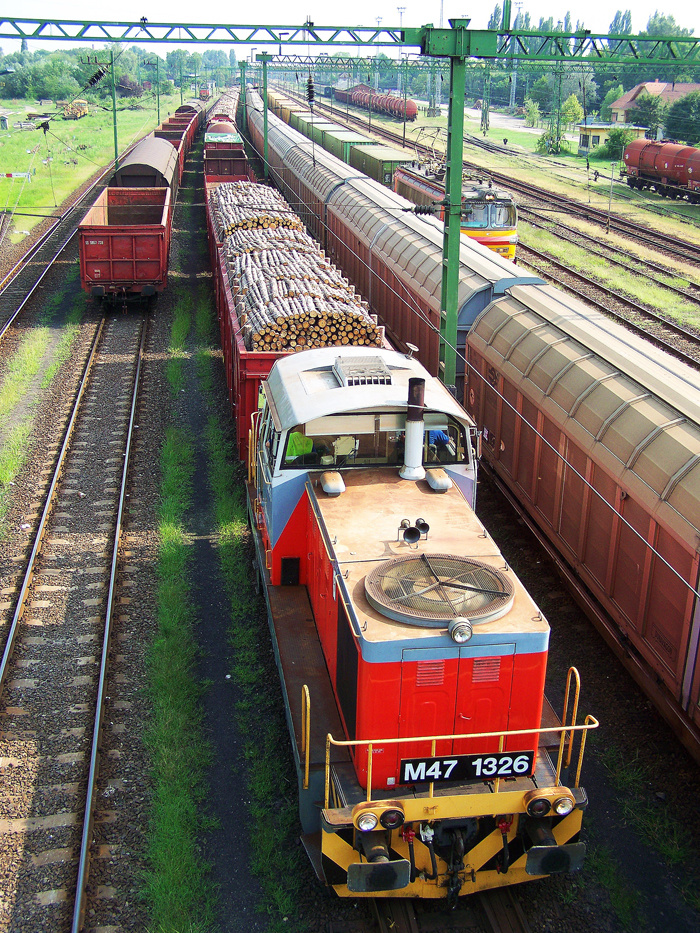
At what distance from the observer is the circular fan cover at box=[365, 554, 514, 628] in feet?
23.5

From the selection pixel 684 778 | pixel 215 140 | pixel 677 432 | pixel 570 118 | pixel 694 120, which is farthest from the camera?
pixel 570 118

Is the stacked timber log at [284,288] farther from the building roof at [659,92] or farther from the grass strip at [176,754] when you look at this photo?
the building roof at [659,92]

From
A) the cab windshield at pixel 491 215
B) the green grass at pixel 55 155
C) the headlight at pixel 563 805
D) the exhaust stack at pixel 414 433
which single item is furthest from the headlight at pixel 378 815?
the green grass at pixel 55 155

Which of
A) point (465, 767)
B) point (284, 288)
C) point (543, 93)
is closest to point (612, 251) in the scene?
point (284, 288)

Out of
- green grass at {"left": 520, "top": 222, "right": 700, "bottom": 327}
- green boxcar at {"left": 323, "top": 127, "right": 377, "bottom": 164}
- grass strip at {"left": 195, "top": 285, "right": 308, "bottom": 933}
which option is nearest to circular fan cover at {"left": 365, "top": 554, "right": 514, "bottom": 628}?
grass strip at {"left": 195, "top": 285, "right": 308, "bottom": 933}

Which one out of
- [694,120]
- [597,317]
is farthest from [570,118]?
[597,317]

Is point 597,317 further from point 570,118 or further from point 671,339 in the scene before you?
point 570,118

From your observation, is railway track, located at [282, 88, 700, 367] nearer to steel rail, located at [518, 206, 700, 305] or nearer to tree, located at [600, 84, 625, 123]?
steel rail, located at [518, 206, 700, 305]

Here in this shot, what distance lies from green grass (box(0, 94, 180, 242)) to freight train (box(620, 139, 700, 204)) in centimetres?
3366

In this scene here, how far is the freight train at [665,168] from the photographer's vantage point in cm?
4709

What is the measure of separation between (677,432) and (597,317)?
16.3 feet

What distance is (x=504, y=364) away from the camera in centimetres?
1436

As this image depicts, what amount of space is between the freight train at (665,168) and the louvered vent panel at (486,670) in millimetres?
46040

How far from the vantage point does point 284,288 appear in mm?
17578
